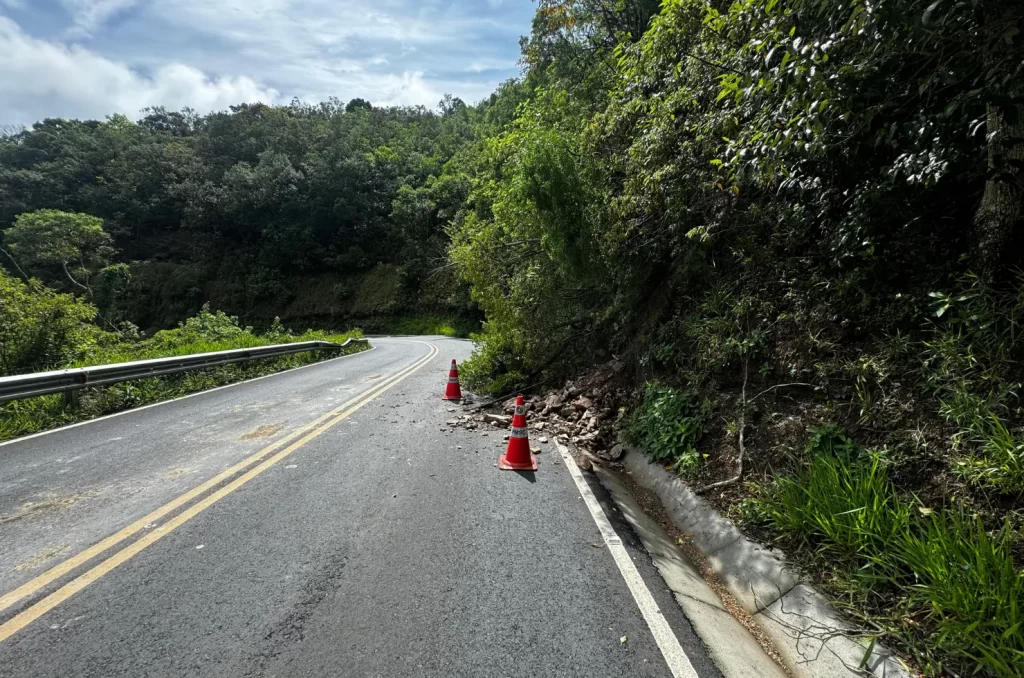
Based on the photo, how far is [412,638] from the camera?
2.61 metres

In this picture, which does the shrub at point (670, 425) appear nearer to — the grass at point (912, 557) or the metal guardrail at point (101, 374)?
the grass at point (912, 557)

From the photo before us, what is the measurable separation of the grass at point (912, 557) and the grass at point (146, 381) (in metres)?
9.32

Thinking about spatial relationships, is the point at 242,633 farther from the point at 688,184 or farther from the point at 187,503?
the point at 688,184

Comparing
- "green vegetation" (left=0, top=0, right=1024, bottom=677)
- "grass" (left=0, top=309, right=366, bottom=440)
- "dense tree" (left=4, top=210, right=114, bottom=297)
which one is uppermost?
"dense tree" (left=4, top=210, right=114, bottom=297)

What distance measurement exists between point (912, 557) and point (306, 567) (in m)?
3.68

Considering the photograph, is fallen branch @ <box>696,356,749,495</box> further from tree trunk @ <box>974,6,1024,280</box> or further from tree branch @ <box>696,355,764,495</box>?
tree trunk @ <box>974,6,1024,280</box>

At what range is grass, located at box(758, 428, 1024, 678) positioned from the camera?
226cm

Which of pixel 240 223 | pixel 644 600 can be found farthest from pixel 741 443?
pixel 240 223

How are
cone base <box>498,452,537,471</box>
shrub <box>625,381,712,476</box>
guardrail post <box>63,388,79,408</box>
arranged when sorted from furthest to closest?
guardrail post <box>63,388,79,408</box>, cone base <box>498,452,537,471</box>, shrub <box>625,381,712,476</box>

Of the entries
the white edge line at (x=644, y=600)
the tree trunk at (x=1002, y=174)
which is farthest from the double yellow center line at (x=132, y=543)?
the tree trunk at (x=1002, y=174)

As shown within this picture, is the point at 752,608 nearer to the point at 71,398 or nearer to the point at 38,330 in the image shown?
the point at 71,398

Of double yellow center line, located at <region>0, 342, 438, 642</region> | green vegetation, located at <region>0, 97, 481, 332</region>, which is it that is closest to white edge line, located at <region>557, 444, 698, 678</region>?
double yellow center line, located at <region>0, 342, 438, 642</region>

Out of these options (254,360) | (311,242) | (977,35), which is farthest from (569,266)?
(311,242)

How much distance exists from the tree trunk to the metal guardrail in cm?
1075
